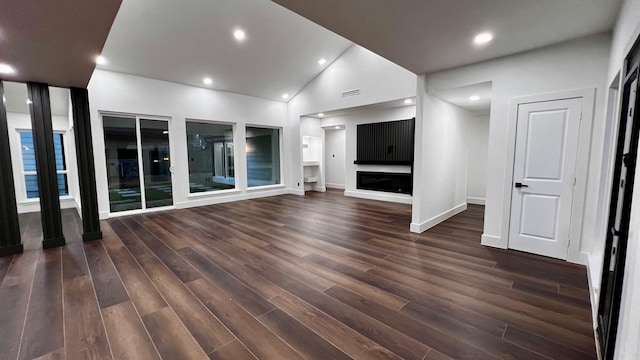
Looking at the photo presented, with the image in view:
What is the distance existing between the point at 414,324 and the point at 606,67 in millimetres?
3338

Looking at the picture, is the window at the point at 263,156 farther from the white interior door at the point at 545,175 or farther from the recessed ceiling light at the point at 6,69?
the white interior door at the point at 545,175

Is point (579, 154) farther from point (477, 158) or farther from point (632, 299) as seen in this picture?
point (477, 158)

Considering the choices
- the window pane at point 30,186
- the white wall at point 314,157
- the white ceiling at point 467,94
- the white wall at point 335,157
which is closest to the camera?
the white ceiling at point 467,94

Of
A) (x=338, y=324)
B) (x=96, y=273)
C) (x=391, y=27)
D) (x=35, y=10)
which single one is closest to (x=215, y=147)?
(x=96, y=273)

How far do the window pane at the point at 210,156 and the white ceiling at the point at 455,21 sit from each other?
527 cm

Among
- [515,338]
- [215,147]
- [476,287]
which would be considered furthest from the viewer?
[215,147]

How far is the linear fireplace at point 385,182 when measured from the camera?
21.9ft

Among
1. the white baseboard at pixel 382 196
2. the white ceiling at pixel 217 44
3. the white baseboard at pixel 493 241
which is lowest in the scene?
the white baseboard at pixel 493 241

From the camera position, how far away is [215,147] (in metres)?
7.16

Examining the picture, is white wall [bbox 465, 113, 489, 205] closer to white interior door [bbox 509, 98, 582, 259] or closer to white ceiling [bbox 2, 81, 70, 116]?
white interior door [bbox 509, 98, 582, 259]

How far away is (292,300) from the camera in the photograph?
2270mm

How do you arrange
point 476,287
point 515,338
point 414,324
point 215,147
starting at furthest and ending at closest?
point 215,147, point 476,287, point 414,324, point 515,338

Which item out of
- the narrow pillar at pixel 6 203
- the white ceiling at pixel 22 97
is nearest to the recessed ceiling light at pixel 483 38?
the narrow pillar at pixel 6 203

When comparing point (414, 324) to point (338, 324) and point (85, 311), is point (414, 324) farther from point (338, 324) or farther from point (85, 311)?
point (85, 311)
